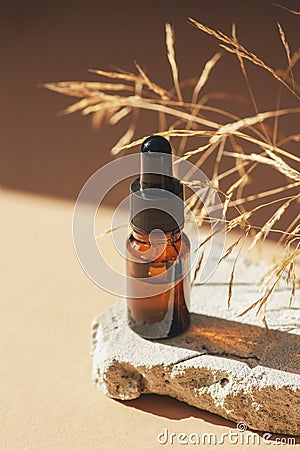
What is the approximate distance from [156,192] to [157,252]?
70 mm

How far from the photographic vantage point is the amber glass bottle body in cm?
87

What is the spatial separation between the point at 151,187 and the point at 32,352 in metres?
0.29

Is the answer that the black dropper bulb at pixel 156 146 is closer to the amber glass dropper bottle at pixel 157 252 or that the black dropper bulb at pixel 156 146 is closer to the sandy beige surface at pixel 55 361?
the amber glass dropper bottle at pixel 157 252

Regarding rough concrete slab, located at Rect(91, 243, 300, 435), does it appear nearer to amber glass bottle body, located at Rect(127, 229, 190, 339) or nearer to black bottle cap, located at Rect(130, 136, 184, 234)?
amber glass bottle body, located at Rect(127, 229, 190, 339)

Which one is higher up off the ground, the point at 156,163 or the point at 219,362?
the point at 156,163

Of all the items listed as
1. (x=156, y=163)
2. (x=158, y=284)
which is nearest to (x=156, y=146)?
(x=156, y=163)

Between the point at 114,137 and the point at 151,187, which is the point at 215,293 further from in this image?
the point at 114,137

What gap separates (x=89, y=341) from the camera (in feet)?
3.34

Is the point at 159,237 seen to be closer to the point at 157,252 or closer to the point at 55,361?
the point at 157,252

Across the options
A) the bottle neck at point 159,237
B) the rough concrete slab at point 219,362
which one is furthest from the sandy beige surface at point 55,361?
the bottle neck at point 159,237

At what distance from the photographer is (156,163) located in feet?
2.68

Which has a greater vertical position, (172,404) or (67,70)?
(67,70)

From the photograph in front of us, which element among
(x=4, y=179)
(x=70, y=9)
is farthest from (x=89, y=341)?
(x=70, y=9)

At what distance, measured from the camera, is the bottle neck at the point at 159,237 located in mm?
846
